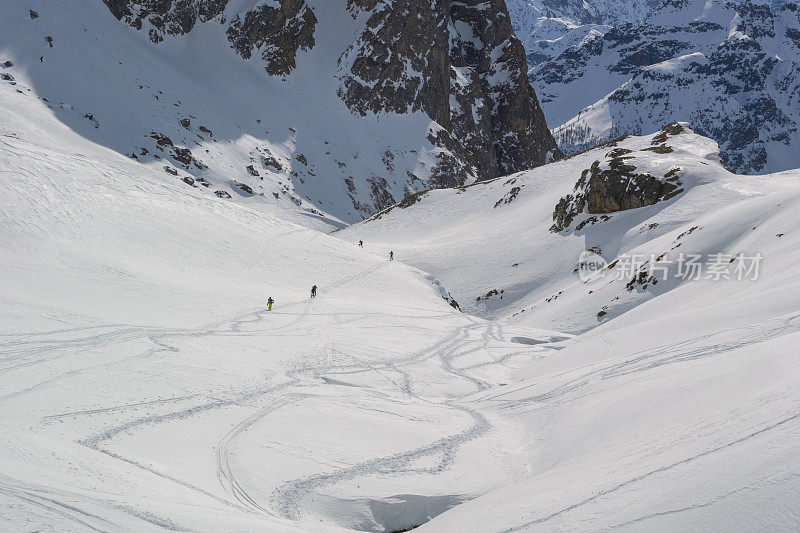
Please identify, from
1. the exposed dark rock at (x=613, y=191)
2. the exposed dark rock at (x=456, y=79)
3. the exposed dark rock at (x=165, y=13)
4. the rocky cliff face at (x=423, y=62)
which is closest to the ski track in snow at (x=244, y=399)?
the exposed dark rock at (x=613, y=191)

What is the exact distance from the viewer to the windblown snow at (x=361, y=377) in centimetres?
817

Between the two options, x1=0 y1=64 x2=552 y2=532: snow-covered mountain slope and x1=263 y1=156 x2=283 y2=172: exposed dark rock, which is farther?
x1=263 y1=156 x2=283 y2=172: exposed dark rock

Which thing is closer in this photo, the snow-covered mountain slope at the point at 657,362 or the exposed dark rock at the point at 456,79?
the snow-covered mountain slope at the point at 657,362

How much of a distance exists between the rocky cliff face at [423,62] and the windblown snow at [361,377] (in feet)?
167

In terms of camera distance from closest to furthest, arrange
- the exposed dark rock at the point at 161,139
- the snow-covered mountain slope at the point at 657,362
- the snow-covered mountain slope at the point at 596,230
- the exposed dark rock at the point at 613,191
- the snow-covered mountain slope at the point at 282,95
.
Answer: the snow-covered mountain slope at the point at 657,362 → the snow-covered mountain slope at the point at 596,230 → the exposed dark rock at the point at 613,191 → the snow-covered mountain slope at the point at 282,95 → the exposed dark rock at the point at 161,139

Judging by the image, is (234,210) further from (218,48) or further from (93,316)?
(218,48)

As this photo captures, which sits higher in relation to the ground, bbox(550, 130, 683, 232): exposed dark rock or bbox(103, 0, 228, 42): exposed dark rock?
bbox(103, 0, 228, 42): exposed dark rock

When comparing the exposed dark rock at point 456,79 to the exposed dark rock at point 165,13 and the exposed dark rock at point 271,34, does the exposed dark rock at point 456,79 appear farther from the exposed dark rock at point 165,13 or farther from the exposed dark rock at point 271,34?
the exposed dark rock at point 165,13

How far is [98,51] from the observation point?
7225 centimetres

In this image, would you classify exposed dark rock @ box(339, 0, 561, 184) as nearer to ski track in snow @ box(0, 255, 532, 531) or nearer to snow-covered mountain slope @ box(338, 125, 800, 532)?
snow-covered mountain slope @ box(338, 125, 800, 532)

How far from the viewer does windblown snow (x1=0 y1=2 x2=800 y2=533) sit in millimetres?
8172

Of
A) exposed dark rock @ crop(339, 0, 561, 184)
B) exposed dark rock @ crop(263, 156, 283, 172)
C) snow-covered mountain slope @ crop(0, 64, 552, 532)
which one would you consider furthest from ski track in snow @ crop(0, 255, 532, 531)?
exposed dark rock @ crop(339, 0, 561, 184)

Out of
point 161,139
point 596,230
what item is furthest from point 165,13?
point 596,230

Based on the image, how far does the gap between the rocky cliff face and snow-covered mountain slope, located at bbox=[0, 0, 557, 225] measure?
0.90ft
